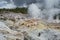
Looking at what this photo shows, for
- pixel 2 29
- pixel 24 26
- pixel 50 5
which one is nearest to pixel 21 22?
pixel 24 26

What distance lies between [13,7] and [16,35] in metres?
4.37

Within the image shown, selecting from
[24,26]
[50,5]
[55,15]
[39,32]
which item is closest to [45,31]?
[39,32]

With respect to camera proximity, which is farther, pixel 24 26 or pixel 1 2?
pixel 1 2

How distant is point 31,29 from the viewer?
4.68 m

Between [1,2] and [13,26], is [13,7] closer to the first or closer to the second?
[1,2]

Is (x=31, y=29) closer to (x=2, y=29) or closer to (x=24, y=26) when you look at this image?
(x=24, y=26)

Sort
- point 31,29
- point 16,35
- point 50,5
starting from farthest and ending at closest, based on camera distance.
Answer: point 50,5 → point 31,29 → point 16,35

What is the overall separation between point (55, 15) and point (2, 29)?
2479 millimetres

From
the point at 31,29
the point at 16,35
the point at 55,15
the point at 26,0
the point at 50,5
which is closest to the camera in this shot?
the point at 16,35

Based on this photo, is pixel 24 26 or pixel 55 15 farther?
pixel 55 15

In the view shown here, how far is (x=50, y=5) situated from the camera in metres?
7.70

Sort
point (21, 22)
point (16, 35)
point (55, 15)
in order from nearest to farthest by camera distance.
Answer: point (16, 35) → point (21, 22) → point (55, 15)

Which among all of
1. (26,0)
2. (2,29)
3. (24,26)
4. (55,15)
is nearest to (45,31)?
(24,26)

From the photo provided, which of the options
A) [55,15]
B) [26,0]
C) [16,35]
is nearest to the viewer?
[16,35]
